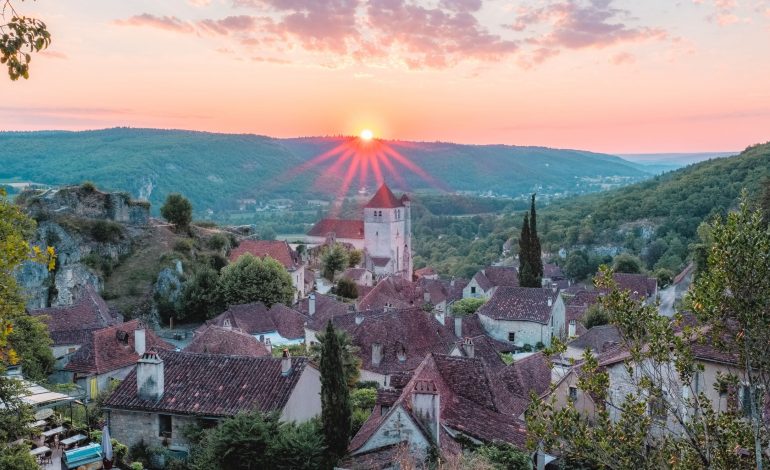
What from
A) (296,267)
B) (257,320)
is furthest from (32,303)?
(296,267)

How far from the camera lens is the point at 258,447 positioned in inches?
683

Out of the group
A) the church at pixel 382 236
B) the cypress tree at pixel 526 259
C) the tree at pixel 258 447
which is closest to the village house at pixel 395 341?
the tree at pixel 258 447

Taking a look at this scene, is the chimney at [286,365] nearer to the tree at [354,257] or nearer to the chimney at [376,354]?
the chimney at [376,354]

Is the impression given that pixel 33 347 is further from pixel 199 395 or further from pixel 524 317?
pixel 524 317

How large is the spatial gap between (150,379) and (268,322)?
70.4ft

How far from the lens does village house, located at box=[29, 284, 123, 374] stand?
33.8 metres

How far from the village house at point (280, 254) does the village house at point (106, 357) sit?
28.7 meters

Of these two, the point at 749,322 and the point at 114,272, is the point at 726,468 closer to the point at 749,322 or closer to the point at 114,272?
the point at 749,322

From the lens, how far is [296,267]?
62.3m

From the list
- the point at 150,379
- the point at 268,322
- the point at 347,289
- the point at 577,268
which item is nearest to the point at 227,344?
the point at 150,379

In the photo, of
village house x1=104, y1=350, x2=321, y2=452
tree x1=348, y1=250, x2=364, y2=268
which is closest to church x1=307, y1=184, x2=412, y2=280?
tree x1=348, y1=250, x2=364, y2=268

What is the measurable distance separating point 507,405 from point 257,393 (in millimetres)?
8101

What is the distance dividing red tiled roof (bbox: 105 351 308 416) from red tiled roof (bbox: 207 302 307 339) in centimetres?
1852

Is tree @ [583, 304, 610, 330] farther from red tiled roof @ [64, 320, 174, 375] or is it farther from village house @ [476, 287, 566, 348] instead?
red tiled roof @ [64, 320, 174, 375]
